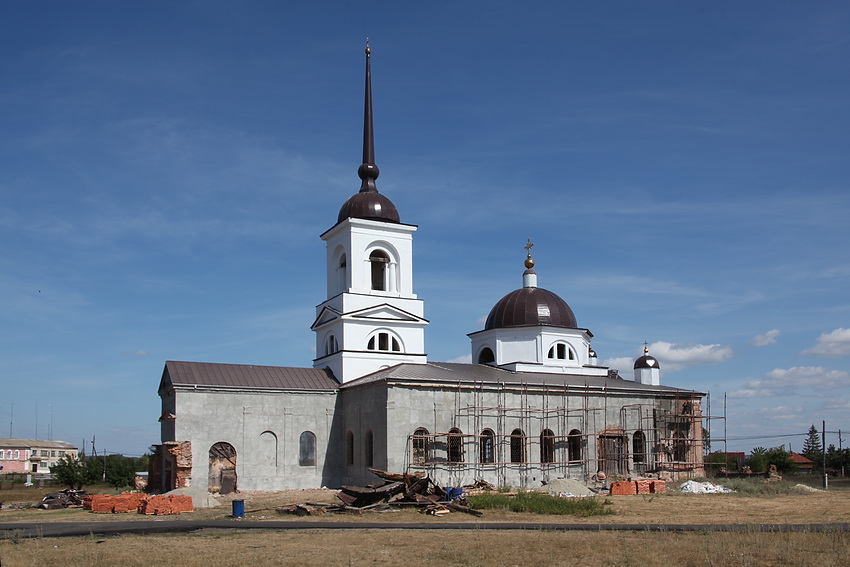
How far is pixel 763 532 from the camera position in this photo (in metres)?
18.7

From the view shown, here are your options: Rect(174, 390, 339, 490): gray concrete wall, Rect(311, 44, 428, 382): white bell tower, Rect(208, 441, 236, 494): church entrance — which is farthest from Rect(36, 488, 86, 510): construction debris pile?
Rect(311, 44, 428, 382): white bell tower

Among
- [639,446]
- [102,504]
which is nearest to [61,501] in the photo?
[102,504]

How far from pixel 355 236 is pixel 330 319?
4100mm

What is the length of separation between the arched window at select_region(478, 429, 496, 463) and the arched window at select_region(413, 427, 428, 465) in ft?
8.82

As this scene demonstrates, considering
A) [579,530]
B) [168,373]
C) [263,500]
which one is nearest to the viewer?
[579,530]

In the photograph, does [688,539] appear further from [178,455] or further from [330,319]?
[330,319]

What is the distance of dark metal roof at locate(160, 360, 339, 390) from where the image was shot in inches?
1422

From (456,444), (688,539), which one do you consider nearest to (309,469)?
(456,444)

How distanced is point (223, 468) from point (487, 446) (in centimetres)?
1100

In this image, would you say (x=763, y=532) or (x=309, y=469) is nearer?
(x=763, y=532)

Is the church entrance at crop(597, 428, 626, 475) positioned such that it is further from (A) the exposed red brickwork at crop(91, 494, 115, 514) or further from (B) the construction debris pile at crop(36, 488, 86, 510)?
(B) the construction debris pile at crop(36, 488, 86, 510)

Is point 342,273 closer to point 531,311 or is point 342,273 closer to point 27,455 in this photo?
point 531,311

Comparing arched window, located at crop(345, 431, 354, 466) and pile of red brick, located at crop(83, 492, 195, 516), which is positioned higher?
arched window, located at crop(345, 431, 354, 466)

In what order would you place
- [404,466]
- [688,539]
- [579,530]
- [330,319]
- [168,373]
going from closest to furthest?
[688,539], [579,530], [404,466], [168,373], [330,319]
